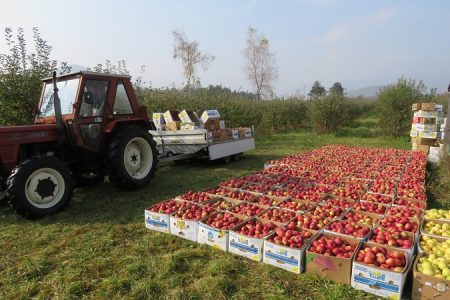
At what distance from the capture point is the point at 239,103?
1772 cm

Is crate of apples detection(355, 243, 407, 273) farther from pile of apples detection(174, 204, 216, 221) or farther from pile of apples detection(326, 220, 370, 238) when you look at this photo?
A: pile of apples detection(174, 204, 216, 221)

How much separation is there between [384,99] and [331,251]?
14795 millimetres

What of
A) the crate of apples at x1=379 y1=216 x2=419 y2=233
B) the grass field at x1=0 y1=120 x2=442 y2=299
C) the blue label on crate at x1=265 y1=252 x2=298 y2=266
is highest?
the crate of apples at x1=379 y1=216 x2=419 y2=233

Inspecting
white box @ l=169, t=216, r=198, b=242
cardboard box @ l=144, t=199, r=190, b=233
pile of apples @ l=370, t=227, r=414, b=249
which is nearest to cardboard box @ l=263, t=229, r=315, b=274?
pile of apples @ l=370, t=227, r=414, b=249

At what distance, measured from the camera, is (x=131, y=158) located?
6.33 m

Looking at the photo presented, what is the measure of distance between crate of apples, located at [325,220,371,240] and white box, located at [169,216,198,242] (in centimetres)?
158

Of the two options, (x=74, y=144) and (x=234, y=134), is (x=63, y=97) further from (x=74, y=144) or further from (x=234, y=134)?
(x=234, y=134)

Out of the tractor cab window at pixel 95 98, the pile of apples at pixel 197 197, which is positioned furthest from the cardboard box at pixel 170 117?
the pile of apples at pixel 197 197

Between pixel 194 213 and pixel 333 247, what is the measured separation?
6.11 ft

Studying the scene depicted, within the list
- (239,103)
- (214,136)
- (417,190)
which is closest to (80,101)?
(214,136)

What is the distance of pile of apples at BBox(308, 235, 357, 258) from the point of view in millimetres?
3174

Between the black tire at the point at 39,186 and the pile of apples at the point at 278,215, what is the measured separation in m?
3.04

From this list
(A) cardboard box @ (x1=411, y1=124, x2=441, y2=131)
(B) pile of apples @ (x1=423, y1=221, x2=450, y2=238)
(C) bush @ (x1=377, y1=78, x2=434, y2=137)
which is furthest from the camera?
(C) bush @ (x1=377, y1=78, x2=434, y2=137)

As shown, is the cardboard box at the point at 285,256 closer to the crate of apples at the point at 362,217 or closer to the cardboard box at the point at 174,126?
the crate of apples at the point at 362,217
